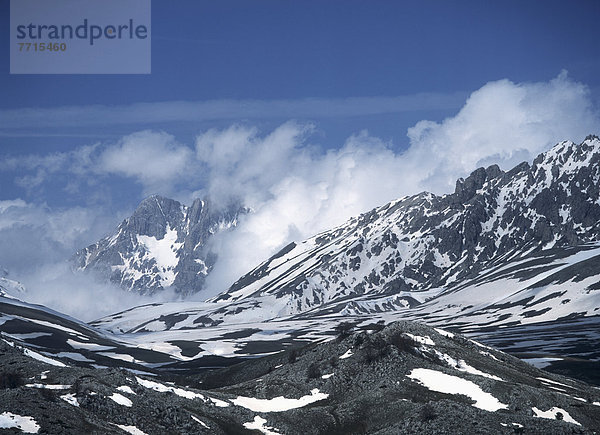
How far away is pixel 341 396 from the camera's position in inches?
3959

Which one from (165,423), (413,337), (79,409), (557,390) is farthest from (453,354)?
(79,409)

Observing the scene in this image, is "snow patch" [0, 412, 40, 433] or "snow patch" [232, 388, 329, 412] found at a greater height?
"snow patch" [0, 412, 40, 433]

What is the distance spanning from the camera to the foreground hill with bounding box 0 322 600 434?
77438 millimetres

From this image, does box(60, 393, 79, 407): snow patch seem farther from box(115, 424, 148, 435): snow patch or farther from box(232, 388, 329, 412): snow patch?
box(232, 388, 329, 412): snow patch

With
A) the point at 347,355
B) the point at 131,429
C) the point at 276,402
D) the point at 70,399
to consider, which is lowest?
the point at 131,429

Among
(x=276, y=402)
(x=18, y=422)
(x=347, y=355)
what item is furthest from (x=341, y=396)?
(x=18, y=422)

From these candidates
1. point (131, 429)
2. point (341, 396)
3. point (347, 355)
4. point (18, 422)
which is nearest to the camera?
point (18, 422)

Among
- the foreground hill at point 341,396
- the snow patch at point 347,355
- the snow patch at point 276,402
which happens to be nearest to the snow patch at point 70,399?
the foreground hill at point 341,396

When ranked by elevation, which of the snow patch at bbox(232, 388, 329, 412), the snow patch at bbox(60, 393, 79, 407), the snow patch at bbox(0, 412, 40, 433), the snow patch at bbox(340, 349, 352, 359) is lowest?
the snow patch at bbox(232, 388, 329, 412)

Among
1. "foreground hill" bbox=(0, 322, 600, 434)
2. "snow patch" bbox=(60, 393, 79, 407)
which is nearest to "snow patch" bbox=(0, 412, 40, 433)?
"foreground hill" bbox=(0, 322, 600, 434)

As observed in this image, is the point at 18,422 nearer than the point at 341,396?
Yes

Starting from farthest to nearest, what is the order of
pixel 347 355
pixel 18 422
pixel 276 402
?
pixel 347 355
pixel 276 402
pixel 18 422

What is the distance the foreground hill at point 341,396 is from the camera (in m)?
77.4

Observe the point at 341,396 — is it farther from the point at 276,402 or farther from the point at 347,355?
the point at 347,355
